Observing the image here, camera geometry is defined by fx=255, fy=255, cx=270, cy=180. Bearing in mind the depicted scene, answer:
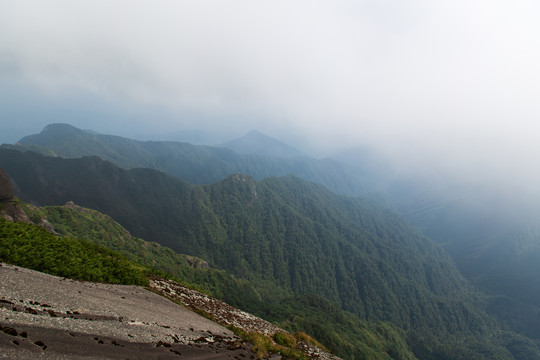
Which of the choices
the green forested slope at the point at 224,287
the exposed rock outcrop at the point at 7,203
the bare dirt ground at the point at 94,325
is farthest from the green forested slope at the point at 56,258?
the green forested slope at the point at 224,287

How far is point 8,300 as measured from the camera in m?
13.9

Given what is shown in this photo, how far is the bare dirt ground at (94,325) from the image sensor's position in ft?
37.8

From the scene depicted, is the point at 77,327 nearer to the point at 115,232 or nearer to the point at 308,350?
the point at 308,350

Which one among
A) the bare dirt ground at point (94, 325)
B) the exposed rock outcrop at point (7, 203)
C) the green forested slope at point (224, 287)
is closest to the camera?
the bare dirt ground at point (94, 325)

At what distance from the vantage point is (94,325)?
49.6 ft

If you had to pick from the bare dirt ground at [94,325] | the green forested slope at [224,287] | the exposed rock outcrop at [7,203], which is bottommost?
the green forested slope at [224,287]

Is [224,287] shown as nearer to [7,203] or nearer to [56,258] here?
[7,203]

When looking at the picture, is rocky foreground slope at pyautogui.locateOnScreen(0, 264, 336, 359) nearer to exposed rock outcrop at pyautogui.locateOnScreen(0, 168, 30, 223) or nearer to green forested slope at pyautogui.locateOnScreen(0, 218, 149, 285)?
green forested slope at pyautogui.locateOnScreen(0, 218, 149, 285)

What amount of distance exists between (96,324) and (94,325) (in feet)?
0.88

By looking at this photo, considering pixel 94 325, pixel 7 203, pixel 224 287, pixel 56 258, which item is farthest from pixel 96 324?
pixel 224 287

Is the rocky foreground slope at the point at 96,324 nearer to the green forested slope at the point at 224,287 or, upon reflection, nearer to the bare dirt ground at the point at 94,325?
the bare dirt ground at the point at 94,325

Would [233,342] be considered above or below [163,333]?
below

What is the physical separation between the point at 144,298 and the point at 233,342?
30.3 feet

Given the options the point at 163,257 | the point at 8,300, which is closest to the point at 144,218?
the point at 163,257
